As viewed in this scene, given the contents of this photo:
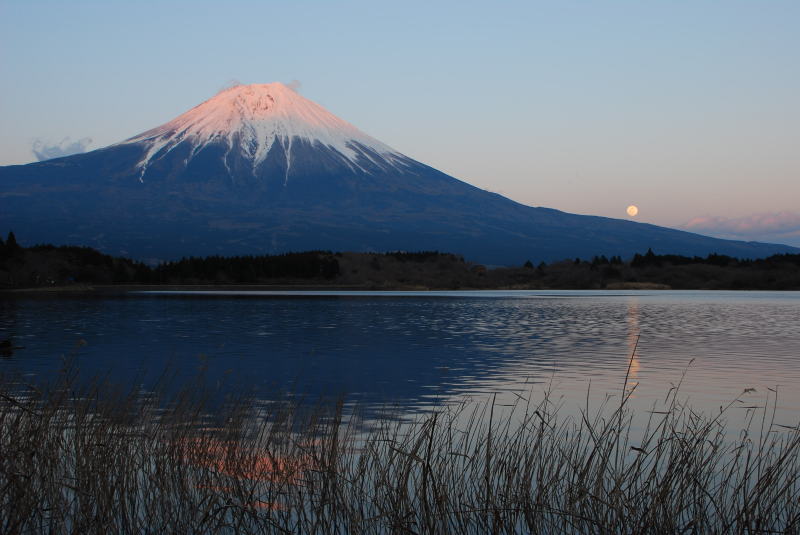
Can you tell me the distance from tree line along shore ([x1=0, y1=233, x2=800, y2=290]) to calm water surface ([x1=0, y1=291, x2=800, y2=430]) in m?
99.2

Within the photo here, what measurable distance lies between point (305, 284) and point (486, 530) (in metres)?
155

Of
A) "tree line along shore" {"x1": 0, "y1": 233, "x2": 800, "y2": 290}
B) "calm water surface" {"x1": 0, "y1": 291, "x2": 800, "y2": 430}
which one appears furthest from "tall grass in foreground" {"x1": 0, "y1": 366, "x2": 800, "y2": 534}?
"tree line along shore" {"x1": 0, "y1": 233, "x2": 800, "y2": 290}

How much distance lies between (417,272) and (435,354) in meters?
141

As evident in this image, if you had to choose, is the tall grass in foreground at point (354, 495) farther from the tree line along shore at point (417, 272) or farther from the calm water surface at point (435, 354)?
the tree line along shore at point (417, 272)

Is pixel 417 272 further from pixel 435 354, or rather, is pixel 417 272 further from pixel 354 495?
pixel 354 495

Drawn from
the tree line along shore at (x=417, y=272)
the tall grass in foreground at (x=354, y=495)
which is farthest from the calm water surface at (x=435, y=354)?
the tree line along shore at (x=417, y=272)

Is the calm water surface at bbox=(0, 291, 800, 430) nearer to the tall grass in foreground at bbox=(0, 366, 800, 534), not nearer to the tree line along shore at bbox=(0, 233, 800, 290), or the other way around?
the tall grass in foreground at bbox=(0, 366, 800, 534)

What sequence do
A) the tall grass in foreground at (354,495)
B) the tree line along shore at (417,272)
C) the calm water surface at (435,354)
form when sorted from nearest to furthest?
the tall grass in foreground at (354,495)
the calm water surface at (435,354)
the tree line along shore at (417,272)

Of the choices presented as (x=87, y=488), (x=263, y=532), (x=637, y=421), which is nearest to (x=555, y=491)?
(x=263, y=532)

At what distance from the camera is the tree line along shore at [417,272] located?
14775 cm

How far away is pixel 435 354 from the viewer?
3114cm

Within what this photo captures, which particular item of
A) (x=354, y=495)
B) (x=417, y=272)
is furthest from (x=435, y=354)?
(x=417, y=272)

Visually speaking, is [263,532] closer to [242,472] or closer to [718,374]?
[242,472]

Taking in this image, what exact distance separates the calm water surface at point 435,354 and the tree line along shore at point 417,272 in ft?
325
